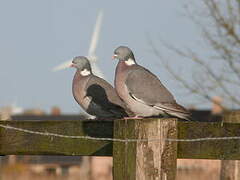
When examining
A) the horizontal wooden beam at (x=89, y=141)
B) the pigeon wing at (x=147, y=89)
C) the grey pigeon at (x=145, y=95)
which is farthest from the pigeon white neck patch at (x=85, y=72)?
the horizontal wooden beam at (x=89, y=141)

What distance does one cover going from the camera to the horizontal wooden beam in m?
5.39

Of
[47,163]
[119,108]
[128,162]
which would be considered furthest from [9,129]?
[47,163]

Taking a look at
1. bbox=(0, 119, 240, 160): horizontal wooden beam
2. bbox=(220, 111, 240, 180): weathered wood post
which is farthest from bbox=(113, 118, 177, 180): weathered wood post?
bbox=(220, 111, 240, 180): weathered wood post

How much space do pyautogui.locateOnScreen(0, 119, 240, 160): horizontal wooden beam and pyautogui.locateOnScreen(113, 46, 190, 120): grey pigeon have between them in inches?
81.1

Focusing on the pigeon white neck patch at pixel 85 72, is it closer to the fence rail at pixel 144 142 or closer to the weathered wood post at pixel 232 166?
the weathered wood post at pixel 232 166

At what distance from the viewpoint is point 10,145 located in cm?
598

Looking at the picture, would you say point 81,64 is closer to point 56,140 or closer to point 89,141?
point 56,140

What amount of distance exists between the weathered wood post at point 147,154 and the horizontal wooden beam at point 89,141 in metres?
0.15

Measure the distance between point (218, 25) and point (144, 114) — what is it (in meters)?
8.40

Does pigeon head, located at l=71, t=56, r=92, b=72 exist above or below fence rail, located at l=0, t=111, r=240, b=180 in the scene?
above

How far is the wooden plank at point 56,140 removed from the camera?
5.72m

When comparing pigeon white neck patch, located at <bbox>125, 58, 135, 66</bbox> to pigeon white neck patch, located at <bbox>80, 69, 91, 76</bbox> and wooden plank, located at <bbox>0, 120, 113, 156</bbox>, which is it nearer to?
pigeon white neck patch, located at <bbox>80, 69, 91, 76</bbox>

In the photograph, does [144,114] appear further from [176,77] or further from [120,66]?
[176,77]

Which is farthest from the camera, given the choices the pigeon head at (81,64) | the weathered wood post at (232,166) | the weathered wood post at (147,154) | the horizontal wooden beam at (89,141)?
the pigeon head at (81,64)
